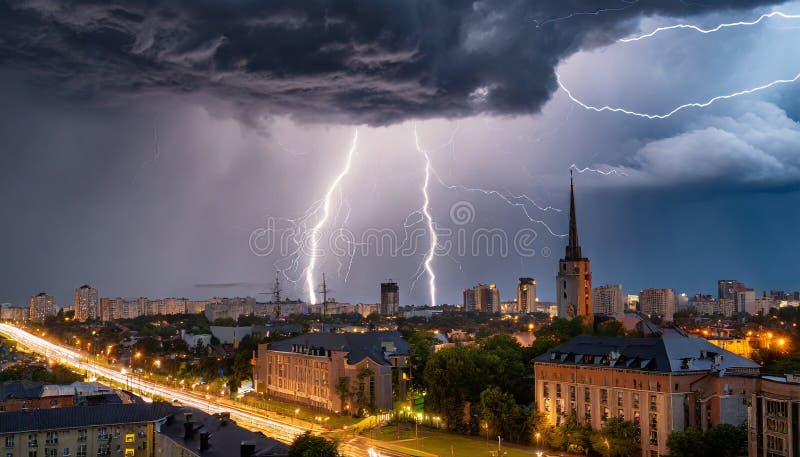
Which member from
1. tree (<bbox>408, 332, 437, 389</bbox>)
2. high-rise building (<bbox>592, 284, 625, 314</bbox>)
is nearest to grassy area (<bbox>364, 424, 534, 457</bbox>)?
tree (<bbox>408, 332, 437, 389</bbox>)

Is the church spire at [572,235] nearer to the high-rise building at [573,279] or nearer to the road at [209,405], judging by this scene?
the high-rise building at [573,279]

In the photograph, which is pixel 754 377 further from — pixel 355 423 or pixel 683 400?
pixel 355 423

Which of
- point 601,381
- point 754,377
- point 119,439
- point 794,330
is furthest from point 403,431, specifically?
point 794,330

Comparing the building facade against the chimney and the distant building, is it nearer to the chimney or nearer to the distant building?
the distant building

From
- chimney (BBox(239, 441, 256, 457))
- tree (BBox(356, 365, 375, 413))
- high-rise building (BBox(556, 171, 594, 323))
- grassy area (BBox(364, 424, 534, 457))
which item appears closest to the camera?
chimney (BBox(239, 441, 256, 457))

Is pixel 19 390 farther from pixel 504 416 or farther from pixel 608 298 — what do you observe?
pixel 608 298

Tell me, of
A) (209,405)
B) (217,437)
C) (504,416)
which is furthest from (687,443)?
(209,405)

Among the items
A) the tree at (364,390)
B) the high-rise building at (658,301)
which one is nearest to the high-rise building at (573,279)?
the tree at (364,390)
